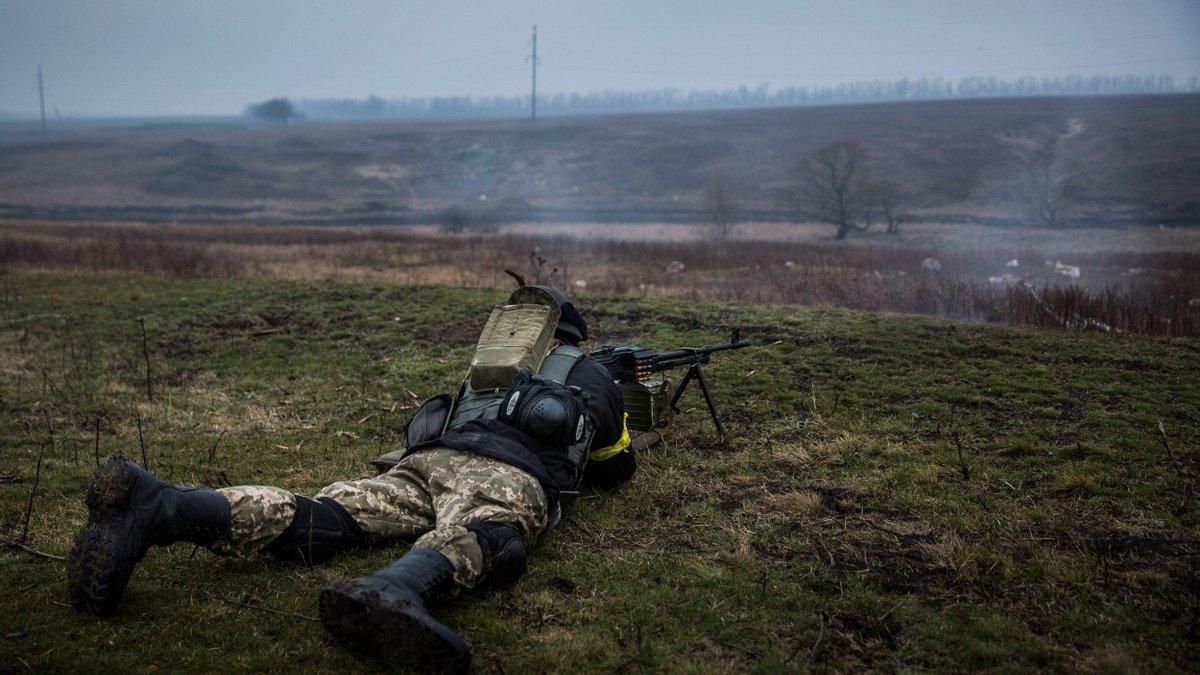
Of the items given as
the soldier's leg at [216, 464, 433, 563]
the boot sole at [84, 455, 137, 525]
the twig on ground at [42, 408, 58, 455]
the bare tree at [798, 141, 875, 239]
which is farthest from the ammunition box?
the bare tree at [798, 141, 875, 239]

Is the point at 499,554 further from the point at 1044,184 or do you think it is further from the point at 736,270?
the point at 1044,184

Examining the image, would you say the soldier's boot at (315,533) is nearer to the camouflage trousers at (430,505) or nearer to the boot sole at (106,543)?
the camouflage trousers at (430,505)

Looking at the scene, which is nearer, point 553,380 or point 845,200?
point 553,380

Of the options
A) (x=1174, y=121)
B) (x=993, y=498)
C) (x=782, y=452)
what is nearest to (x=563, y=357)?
(x=782, y=452)

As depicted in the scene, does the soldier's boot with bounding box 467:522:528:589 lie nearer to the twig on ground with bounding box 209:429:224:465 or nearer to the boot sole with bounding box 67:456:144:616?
the boot sole with bounding box 67:456:144:616

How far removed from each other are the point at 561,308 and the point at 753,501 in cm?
167

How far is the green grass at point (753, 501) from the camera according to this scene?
11.2 ft

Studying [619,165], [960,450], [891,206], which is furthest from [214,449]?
[619,165]

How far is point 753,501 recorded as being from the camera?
5.13 meters

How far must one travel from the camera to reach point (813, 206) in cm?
4591

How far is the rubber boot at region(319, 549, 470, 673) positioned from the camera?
9.85 ft

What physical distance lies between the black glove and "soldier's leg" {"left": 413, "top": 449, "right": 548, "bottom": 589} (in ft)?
0.76

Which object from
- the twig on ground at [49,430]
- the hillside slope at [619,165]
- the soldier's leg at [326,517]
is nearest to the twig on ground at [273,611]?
the soldier's leg at [326,517]

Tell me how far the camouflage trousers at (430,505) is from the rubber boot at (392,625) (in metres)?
0.44
